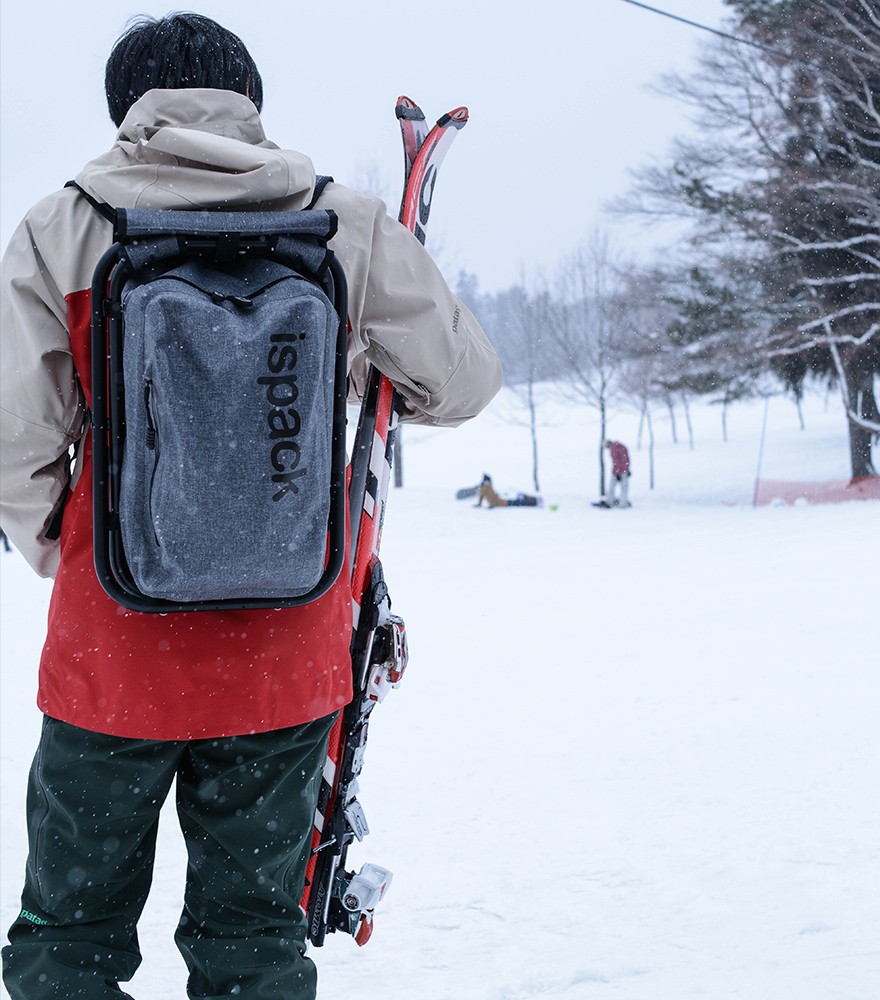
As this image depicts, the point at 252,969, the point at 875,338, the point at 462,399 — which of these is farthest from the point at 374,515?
the point at 875,338

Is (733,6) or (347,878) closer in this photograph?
(347,878)

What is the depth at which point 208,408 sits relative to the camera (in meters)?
1.36

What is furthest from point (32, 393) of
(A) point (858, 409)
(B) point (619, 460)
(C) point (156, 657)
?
(A) point (858, 409)

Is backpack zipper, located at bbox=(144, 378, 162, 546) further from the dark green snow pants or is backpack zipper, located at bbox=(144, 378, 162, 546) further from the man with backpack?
the dark green snow pants

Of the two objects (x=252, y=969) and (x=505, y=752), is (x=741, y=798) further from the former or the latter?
(x=252, y=969)

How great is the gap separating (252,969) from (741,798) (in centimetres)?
232

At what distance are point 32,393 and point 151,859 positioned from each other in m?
0.79

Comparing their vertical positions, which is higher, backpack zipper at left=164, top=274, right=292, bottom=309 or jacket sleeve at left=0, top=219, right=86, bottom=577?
backpack zipper at left=164, top=274, right=292, bottom=309

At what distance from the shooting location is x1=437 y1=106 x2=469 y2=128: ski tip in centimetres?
242

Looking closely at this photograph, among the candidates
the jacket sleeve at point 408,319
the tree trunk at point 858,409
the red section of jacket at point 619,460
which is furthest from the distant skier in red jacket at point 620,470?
the jacket sleeve at point 408,319

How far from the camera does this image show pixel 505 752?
409cm

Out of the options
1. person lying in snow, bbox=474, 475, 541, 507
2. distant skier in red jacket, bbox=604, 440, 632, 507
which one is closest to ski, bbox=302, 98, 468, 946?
person lying in snow, bbox=474, 475, 541, 507

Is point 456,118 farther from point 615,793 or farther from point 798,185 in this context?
point 798,185

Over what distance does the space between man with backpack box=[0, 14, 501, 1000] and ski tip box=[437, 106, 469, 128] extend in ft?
3.01
